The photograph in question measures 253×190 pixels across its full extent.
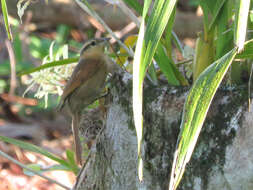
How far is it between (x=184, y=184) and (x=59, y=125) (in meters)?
2.99

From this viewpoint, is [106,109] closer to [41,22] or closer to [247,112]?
[247,112]

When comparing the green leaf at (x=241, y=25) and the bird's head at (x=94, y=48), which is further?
the bird's head at (x=94, y=48)

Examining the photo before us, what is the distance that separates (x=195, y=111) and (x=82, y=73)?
2.25ft

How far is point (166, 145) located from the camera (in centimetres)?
142

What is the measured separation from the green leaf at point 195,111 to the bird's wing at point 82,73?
603 millimetres

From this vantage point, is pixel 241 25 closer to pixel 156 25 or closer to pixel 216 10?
pixel 156 25

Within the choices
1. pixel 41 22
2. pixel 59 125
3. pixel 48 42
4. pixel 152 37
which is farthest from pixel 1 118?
pixel 152 37

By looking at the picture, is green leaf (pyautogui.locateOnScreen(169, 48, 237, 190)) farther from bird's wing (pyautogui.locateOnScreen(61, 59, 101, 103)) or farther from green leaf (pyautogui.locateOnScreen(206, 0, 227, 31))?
bird's wing (pyautogui.locateOnScreen(61, 59, 101, 103))

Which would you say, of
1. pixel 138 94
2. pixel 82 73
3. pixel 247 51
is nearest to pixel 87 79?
pixel 82 73

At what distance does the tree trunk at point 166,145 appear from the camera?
51.7 inches

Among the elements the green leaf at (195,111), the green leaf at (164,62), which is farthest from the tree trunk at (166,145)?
the green leaf at (195,111)

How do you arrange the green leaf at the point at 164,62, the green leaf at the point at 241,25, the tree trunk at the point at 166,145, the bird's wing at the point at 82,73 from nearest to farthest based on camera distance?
1. the green leaf at the point at 241,25
2. the tree trunk at the point at 166,145
3. the green leaf at the point at 164,62
4. the bird's wing at the point at 82,73

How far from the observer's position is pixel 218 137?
1.33m

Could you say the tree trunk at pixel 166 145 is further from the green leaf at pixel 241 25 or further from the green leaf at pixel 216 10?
the green leaf at pixel 241 25
